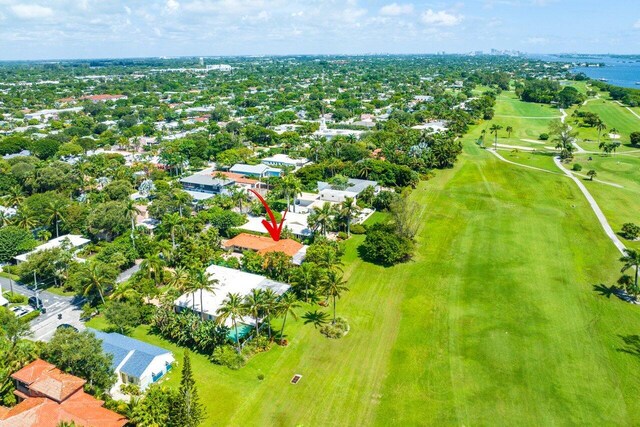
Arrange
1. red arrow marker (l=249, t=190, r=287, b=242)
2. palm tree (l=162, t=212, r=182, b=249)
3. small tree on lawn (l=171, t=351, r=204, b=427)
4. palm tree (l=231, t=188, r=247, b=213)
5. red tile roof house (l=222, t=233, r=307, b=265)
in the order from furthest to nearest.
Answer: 1. palm tree (l=231, t=188, r=247, b=213)
2. red arrow marker (l=249, t=190, r=287, b=242)
3. palm tree (l=162, t=212, r=182, b=249)
4. red tile roof house (l=222, t=233, r=307, b=265)
5. small tree on lawn (l=171, t=351, r=204, b=427)

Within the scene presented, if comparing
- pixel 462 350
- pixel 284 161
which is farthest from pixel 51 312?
pixel 284 161

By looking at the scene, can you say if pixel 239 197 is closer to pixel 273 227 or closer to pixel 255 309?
pixel 273 227

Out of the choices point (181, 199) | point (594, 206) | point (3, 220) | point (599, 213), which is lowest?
point (599, 213)

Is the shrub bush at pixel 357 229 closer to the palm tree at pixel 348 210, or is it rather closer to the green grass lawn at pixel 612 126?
the palm tree at pixel 348 210

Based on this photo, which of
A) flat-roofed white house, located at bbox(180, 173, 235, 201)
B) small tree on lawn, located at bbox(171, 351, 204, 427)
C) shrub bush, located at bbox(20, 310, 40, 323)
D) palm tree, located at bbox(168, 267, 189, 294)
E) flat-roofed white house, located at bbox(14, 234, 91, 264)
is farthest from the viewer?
flat-roofed white house, located at bbox(180, 173, 235, 201)

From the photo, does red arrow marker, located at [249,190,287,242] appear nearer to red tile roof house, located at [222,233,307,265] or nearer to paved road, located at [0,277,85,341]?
red tile roof house, located at [222,233,307,265]

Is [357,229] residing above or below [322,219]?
below

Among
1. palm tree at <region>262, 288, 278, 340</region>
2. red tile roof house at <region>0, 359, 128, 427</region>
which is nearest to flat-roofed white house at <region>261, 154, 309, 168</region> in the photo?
palm tree at <region>262, 288, 278, 340</region>

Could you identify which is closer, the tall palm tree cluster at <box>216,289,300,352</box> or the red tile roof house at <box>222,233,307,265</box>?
the tall palm tree cluster at <box>216,289,300,352</box>
